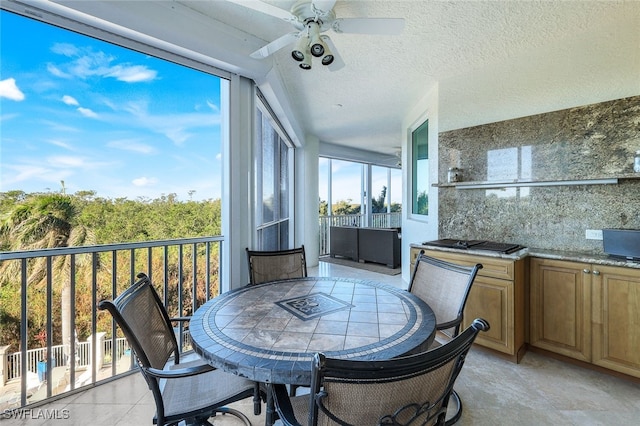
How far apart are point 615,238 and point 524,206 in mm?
718

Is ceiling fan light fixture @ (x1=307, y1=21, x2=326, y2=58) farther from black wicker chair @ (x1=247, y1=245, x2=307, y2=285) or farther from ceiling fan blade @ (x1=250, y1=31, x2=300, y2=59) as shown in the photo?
black wicker chair @ (x1=247, y1=245, x2=307, y2=285)

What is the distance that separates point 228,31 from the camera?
226 centimetres

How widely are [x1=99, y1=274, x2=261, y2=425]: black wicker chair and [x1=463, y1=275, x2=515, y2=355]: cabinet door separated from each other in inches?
78.5

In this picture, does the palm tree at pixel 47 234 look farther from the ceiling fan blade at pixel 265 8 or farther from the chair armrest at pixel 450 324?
the chair armrest at pixel 450 324

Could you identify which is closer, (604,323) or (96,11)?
(96,11)

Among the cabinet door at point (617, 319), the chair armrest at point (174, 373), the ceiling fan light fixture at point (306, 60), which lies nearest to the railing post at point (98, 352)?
the chair armrest at point (174, 373)

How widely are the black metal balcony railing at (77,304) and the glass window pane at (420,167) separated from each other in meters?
2.85

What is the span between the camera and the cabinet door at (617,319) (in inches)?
76.9

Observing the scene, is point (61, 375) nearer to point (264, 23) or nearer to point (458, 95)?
point (264, 23)

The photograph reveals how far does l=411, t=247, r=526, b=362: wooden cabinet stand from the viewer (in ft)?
7.50

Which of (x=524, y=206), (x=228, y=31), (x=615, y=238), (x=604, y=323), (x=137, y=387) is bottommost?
(x=137, y=387)

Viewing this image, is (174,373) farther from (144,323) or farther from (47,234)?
(47,234)

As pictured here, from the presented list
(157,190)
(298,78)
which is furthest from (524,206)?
(157,190)

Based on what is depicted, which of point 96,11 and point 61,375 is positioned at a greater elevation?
point 96,11
